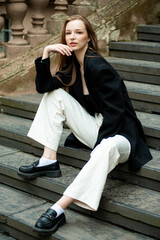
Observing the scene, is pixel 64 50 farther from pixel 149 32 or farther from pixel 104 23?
pixel 149 32

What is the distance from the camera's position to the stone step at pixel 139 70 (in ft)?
16.7

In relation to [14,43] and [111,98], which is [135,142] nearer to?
[111,98]

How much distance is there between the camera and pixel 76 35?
3.86m

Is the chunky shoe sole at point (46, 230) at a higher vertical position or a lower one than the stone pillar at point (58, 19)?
lower

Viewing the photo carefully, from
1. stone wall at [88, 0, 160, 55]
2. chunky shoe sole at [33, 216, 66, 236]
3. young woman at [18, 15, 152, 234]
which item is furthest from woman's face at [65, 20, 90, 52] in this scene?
stone wall at [88, 0, 160, 55]

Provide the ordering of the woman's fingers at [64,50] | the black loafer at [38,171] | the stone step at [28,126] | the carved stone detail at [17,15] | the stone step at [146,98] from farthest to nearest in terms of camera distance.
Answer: the carved stone detail at [17,15] → the stone step at [146,98] → the stone step at [28,126] → the black loafer at [38,171] → the woman's fingers at [64,50]

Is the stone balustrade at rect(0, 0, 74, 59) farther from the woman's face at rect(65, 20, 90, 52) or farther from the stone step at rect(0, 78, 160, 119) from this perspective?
the woman's face at rect(65, 20, 90, 52)

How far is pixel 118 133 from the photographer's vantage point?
367 cm

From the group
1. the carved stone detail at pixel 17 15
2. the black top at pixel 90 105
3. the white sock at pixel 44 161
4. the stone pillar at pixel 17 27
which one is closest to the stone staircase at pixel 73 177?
the white sock at pixel 44 161

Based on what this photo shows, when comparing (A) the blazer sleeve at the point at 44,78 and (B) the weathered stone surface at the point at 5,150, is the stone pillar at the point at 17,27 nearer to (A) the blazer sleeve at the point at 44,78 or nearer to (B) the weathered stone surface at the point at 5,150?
(B) the weathered stone surface at the point at 5,150

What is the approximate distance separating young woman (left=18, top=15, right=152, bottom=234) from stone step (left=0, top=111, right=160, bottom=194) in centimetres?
9

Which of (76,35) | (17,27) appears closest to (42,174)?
(76,35)

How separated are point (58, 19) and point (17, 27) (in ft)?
1.64

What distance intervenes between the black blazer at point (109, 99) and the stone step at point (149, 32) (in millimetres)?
2107
